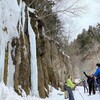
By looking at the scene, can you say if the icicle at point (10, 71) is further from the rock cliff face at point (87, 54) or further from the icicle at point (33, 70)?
the rock cliff face at point (87, 54)

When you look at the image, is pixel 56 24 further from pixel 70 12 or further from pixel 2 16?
pixel 2 16

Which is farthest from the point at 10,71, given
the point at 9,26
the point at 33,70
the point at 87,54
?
the point at 87,54

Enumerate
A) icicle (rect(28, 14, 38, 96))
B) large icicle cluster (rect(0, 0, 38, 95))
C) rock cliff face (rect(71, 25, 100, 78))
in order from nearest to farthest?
large icicle cluster (rect(0, 0, 38, 95)), icicle (rect(28, 14, 38, 96)), rock cliff face (rect(71, 25, 100, 78))

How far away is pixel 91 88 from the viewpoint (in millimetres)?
17891

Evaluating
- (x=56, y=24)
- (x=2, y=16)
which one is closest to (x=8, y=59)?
(x=2, y=16)

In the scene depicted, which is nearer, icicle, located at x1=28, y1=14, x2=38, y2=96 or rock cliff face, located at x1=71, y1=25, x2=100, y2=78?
icicle, located at x1=28, y1=14, x2=38, y2=96

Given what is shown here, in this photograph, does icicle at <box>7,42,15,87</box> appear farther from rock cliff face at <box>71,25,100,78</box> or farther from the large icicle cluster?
rock cliff face at <box>71,25,100,78</box>

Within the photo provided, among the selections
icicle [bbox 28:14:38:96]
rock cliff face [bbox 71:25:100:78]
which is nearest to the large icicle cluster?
icicle [bbox 28:14:38:96]

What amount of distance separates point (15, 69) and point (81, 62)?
179ft

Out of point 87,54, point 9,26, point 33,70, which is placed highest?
point 9,26

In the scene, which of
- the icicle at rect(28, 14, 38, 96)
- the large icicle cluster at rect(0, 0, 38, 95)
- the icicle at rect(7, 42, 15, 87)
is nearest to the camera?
the large icicle cluster at rect(0, 0, 38, 95)

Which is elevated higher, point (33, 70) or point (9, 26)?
point (9, 26)

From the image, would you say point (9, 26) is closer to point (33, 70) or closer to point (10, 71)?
point (10, 71)

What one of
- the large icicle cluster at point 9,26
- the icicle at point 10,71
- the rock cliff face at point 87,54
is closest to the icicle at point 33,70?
the large icicle cluster at point 9,26
